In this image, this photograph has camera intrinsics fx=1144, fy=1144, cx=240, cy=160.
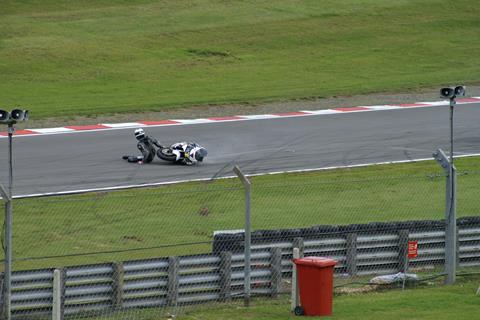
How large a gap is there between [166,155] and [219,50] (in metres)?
18.6

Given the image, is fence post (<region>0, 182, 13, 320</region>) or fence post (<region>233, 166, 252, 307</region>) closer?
fence post (<region>0, 182, 13, 320</region>)

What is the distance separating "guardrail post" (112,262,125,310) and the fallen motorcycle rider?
1096 centimetres

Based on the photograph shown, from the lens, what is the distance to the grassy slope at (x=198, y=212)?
1500 cm

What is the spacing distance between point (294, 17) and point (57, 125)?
19.5 metres

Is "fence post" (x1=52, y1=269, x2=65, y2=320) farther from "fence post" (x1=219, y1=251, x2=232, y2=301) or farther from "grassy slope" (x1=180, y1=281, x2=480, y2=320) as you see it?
"fence post" (x1=219, y1=251, x2=232, y2=301)

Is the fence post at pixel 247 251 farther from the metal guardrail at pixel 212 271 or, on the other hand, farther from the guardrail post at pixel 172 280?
the guardrail post at pixel 172 280

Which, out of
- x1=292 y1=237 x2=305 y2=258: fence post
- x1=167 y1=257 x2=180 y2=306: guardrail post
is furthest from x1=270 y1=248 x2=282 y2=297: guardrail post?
x1=167 y1=257 x2=180 y2=306: guardrail post

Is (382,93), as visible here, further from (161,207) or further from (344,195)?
(161,207)

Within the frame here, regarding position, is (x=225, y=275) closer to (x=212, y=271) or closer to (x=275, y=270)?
(x=212, y=271)

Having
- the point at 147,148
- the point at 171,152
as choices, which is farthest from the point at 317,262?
the point at 147,148

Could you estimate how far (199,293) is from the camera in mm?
13883

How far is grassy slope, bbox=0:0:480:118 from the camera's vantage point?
119 ft

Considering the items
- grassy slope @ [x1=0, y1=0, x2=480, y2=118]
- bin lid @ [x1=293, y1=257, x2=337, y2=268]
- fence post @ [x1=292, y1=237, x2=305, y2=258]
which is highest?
grassy slope @ [x1=0, y1=0, x2=480, y2=118]

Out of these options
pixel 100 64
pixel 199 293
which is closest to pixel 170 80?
pixel 100 64
